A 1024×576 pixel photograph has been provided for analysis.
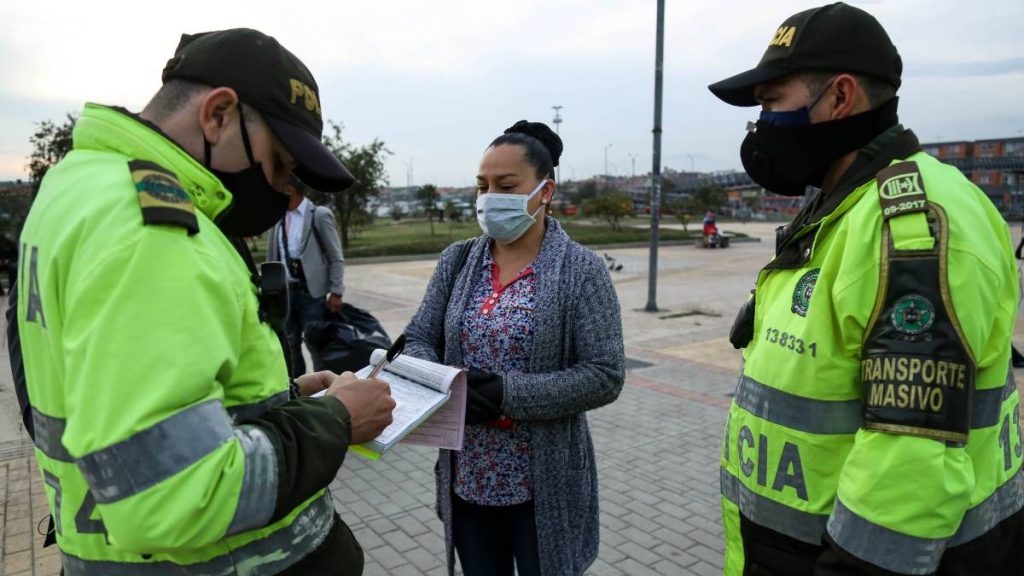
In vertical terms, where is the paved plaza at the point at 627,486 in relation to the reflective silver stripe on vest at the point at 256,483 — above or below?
below

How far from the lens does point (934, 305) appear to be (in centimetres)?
130

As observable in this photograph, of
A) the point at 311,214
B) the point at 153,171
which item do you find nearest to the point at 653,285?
the point at 311,214

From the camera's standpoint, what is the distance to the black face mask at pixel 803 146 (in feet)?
5.58

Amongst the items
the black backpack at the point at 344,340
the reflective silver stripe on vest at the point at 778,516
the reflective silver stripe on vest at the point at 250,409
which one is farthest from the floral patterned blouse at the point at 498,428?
the black backpack at the point at 344,340

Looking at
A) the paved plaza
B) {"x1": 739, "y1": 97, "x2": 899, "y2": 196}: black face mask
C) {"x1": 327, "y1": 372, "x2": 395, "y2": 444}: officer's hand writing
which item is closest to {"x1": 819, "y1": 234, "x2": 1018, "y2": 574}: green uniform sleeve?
{"x1": 739, "y1": 97, "x2": 899, "y2": 196}: black face mask

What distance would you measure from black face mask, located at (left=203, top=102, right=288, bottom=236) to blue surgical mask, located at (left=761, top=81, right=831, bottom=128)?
50.8 inches

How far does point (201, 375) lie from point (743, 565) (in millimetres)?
1418

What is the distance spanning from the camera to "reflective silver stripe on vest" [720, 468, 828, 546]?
5.13 ft

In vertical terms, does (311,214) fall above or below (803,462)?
above

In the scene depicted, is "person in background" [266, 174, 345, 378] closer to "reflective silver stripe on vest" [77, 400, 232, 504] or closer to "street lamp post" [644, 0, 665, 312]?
"reflective silver stripe on vest" [77, 400, 232, 504]

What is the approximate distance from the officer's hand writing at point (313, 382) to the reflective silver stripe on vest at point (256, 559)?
446 millimetres

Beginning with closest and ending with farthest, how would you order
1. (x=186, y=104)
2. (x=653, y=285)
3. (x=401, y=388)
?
(x=186, y=104) → (x=401, y=388) → (x=653, y=285)

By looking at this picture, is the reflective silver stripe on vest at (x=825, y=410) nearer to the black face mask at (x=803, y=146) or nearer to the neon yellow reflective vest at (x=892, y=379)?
the neon yellow reflective vest at (x=892, y=379)

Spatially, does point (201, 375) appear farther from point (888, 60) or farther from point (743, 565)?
point (888, 60)
